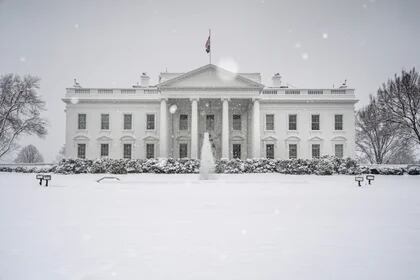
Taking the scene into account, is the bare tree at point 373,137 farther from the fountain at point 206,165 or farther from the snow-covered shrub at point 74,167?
the snow-covered shrub at point 74,167

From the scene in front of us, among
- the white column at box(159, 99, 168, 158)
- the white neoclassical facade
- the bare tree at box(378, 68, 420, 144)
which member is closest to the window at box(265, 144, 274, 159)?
the white neoclassical facade

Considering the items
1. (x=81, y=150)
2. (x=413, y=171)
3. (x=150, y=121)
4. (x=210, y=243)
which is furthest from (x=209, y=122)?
(x=210, y=243)

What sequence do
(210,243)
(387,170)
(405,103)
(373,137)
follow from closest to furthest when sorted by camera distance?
(210,243)
(387,170)
(405,103)
(373,137)

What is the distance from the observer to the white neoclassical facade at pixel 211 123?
38281mm

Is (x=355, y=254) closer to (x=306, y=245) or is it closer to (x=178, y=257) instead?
(x=306, y=245)

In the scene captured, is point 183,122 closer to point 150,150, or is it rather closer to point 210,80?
point 150,150

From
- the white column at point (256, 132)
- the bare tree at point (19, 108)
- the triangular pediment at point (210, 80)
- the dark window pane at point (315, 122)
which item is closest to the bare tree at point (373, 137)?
the dark window pane at point (315, 122)

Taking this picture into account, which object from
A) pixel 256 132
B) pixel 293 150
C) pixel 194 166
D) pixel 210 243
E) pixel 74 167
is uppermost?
pixel 256 132

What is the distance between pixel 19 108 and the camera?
1524 inches

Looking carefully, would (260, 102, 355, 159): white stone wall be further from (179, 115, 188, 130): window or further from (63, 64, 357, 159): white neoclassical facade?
(179, 115, 188, 130): window

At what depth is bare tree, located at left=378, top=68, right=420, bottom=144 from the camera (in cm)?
3172

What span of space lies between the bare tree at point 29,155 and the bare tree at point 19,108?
2924 centimetres

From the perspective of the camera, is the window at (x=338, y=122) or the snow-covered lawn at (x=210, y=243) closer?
the snow-covered lawn at (x=210, y=243)

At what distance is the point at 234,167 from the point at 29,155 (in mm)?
54829
